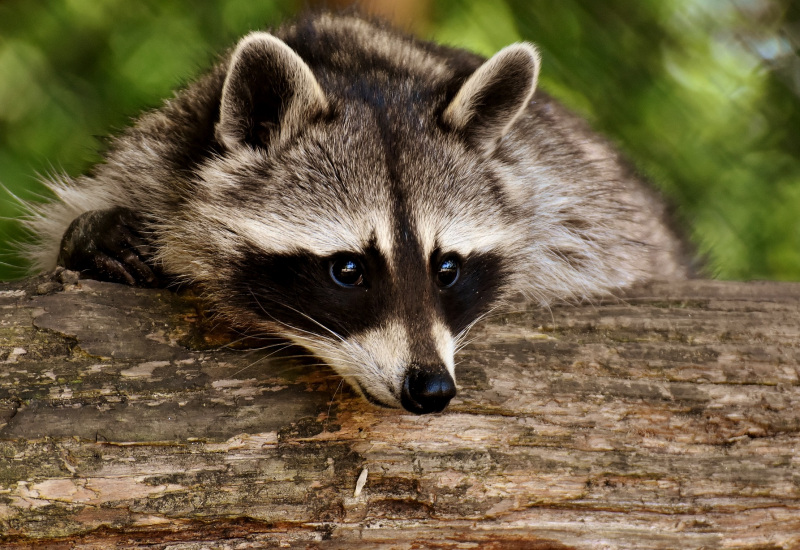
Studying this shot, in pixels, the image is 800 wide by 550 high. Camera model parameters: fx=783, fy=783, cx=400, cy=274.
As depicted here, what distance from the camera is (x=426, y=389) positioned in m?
2.16

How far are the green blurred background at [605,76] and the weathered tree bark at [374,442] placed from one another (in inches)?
61.5

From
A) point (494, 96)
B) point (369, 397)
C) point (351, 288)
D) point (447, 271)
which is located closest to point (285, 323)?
point (351, 288)

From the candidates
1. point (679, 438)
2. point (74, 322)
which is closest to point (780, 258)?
point (679, 438)

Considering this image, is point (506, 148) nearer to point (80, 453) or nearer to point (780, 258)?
point (80, 453)

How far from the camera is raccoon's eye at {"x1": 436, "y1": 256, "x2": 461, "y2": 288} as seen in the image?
8.16 ft

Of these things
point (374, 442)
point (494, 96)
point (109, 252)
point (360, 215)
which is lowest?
point (374, 442)

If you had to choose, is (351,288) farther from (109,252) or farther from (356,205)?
(109,252)

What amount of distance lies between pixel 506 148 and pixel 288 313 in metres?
1.05

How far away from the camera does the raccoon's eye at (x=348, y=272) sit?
2.37 metres

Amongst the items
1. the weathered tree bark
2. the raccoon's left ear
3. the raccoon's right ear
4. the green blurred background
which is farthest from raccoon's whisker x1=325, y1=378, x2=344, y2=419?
the green blurred background

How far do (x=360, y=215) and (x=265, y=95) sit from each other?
519 millimetres

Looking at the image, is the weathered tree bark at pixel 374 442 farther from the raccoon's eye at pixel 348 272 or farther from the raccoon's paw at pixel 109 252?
the raccoon's eye at pixel 348 272

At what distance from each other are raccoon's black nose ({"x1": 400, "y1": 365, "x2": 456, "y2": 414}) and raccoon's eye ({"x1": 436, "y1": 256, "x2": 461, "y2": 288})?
0.39 metres

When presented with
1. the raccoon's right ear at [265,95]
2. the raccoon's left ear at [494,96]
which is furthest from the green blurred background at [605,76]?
the raccoon's left ear at [494,96]
